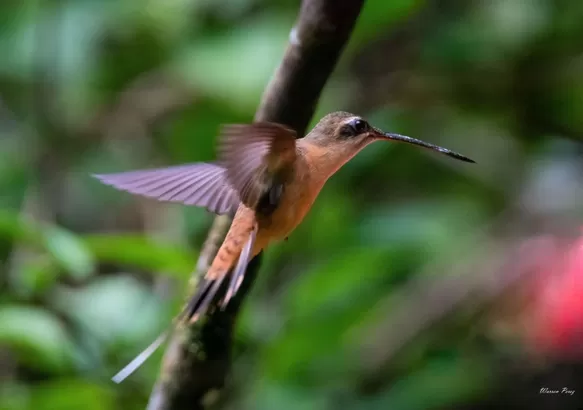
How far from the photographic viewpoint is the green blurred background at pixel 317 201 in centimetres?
123

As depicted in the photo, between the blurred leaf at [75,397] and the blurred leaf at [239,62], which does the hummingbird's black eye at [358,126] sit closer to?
the blurred leaf at [75,397]

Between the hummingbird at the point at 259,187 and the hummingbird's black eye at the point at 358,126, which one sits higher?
the hummingbird's black eye at the point at 358,126

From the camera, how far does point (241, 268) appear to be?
66 centimetres

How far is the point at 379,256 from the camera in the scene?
4.46ft

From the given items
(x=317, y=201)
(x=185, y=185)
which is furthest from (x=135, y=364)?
(x=317, y=201)

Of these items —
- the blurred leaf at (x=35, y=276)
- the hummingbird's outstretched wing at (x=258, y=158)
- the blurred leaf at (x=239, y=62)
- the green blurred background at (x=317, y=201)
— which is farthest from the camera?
the blurred leaf at (x=239, y=62)

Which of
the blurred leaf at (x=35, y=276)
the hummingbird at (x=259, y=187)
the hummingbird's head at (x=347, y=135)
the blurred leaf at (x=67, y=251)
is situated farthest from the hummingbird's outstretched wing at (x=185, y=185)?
the blurred leaf at (x=35, y=276)

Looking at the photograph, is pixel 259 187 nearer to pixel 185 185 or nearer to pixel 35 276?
pixel 185 185

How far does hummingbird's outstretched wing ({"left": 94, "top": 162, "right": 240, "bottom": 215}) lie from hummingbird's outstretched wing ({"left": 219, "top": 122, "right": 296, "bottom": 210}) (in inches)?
1.2

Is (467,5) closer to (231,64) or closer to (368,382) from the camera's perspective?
(231,64)

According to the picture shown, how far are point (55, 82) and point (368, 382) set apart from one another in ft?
3.50

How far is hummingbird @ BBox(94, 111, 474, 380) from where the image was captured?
0.70m

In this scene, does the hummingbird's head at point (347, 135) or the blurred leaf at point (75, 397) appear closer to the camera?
the hummingbird's head at point (347, 135)

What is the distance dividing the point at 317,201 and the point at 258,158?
0.89 meters
